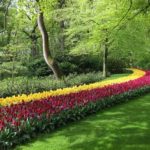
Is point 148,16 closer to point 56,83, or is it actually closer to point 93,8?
point 56,83

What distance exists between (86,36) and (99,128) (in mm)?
18311

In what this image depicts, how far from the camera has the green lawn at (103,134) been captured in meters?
7.22

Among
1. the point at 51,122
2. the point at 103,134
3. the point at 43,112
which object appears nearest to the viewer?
the point at 103,134

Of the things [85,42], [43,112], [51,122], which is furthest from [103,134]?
[85,42]

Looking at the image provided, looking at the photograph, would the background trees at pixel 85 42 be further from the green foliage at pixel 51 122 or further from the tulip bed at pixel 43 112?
the green foliage at pixel 51 122

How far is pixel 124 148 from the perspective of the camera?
7.09 meters

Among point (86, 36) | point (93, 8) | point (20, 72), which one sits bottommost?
point (20, 72)

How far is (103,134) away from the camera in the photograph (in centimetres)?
805

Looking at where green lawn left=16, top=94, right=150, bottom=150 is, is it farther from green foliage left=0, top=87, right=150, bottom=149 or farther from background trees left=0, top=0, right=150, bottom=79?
background trees left=0, top=0, right=150, bottom=79

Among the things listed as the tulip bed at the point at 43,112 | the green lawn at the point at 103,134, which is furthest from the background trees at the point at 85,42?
the green lawn at the point at 103,134

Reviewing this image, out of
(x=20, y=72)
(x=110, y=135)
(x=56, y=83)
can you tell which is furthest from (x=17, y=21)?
(x=110, y=135)

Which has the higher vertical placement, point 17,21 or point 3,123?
point 17,21

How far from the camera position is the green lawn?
722 cm

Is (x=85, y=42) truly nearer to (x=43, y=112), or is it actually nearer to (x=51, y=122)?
(x=43, y=112)
